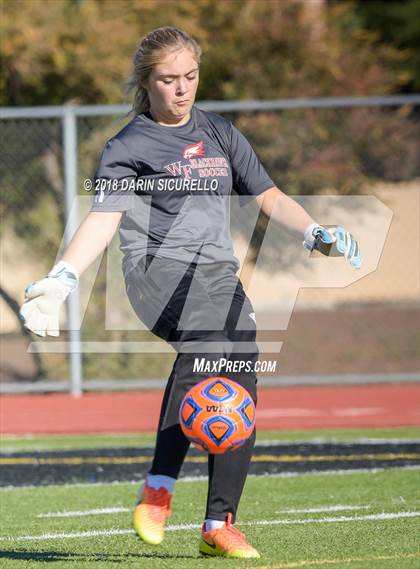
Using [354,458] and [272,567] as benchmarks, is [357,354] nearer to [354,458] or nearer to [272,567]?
[354,458]

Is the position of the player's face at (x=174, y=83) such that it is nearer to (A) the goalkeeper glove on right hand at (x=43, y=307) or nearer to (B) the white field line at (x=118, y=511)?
(A) the goalkeeper glove on right hand at (x=43, y=307)

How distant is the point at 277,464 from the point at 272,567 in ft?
11.7

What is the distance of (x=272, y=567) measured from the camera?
167 inches

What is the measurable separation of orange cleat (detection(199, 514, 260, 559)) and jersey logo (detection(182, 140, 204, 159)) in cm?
137

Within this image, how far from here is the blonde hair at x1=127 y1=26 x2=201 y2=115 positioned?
4449 mm

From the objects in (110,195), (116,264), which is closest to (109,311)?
(116,264)

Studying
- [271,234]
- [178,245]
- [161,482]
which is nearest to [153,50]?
[178,245]

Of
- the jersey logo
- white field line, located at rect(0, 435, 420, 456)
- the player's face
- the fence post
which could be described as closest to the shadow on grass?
the jersey logo

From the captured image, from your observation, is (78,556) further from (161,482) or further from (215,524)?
(215,524)

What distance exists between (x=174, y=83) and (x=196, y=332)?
0.93 meters

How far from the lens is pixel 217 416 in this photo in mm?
4230

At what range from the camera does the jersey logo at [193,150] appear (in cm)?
454

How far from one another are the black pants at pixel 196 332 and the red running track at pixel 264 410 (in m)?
5.49

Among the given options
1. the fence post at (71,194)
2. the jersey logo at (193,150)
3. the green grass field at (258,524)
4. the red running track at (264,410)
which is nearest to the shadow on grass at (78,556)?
the green grass field at (258,524)
